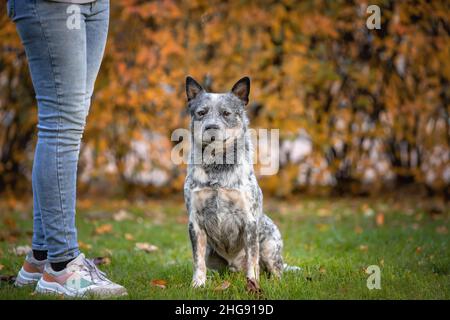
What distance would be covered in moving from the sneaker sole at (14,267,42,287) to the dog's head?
4.01 feet

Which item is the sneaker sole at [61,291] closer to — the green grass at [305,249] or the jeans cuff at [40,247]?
the green grass at [305,249]

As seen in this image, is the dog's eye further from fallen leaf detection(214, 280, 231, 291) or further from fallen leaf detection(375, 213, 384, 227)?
fallen leaf detection(375, 213, 384, 227)

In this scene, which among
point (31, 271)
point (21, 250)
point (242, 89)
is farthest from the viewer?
point (21, 250)

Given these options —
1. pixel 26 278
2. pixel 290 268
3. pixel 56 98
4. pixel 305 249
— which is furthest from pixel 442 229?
pixel 56 98

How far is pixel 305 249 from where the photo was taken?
454 centimetres

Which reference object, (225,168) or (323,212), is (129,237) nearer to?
(225,168)

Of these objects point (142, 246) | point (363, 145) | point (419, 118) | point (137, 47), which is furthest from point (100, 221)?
point (419, 118)

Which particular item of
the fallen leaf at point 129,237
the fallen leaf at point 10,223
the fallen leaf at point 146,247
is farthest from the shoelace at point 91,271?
the fallen leaf at point 10,223

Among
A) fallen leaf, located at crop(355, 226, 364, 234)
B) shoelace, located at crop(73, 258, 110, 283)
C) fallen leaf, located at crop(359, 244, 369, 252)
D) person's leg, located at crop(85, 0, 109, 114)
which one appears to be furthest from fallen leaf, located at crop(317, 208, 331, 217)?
person's leg, located at crop(85, 0, 109, 114)

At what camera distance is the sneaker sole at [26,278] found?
298 cm

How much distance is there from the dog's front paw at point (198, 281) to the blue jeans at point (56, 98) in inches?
28.6

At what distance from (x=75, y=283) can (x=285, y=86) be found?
4797mm
